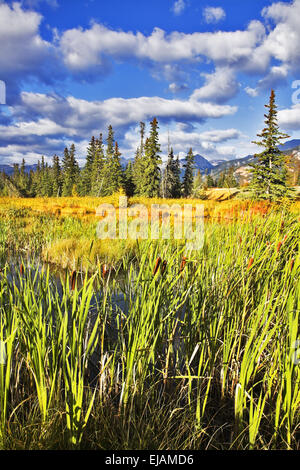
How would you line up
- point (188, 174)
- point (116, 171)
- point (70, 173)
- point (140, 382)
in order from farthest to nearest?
point (70, 173) < point (188, 174) < point (116, 171) < point (140, 382)

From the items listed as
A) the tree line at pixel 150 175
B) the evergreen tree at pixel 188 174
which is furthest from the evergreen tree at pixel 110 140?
the evergreen tree at pixel 188 174

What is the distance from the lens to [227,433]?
1.67m

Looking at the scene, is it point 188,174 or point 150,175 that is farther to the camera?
point 188,174

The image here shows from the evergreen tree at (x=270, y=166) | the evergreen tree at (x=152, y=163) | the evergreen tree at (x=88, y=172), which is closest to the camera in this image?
the evergreen tree at (x=270, y=166)

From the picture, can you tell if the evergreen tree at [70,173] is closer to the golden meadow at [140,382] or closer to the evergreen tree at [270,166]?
the evergreen tree at [270,166]

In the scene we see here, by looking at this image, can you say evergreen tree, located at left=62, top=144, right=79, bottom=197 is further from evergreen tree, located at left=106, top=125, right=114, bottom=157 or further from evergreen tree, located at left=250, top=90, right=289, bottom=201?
evergreen tree, located at left=250, top=90, right=289, bottom=201

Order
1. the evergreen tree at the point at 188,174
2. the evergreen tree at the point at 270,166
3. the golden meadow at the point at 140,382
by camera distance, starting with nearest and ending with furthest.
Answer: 1. the golden meadow at the point at 140,382
2. the evergreen tree at the point at 270,166
3. the evergreen tree at the point at 188,174

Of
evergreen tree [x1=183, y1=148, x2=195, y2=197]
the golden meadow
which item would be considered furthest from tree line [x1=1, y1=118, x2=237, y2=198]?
the golden meadow

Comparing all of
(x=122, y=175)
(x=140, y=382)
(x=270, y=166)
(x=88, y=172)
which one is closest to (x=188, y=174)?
(x=122, y=175)

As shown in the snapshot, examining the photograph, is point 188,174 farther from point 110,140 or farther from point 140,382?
point 140,382

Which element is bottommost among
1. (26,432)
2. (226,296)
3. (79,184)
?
(26,432)

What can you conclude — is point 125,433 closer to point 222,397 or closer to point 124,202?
point 222,397
